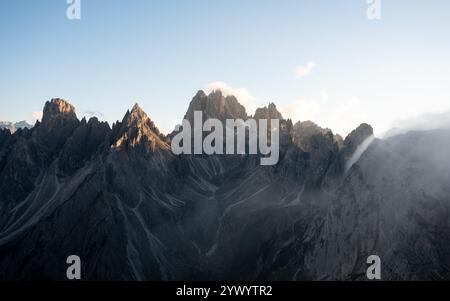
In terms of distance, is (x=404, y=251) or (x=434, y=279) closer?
(x=434, y=279)

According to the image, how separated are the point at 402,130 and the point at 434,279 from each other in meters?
61.1

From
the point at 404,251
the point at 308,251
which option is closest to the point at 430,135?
the point at 404,251

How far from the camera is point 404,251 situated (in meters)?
134

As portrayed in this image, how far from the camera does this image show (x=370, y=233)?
15250cm

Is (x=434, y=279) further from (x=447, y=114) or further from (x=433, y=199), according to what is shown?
(x=447, y=114)
